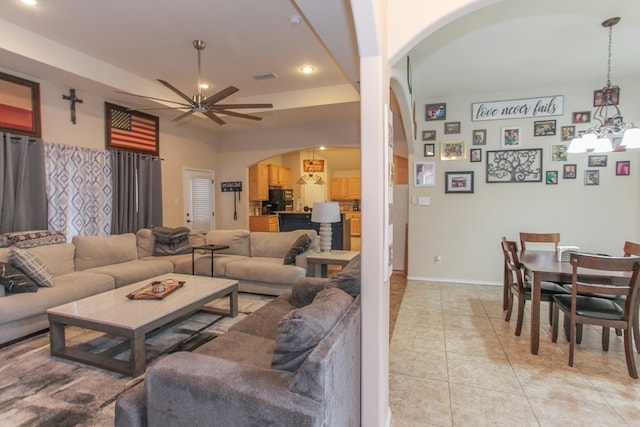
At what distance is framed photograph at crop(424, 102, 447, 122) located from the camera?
486 cm

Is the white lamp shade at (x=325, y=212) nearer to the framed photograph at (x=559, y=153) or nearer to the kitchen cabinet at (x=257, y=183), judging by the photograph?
the framed photograph at (x=559, y=153)

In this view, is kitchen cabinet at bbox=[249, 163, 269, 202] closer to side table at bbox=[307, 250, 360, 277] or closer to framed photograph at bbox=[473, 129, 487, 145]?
side table at bbox=[307, 250, 360, 277]

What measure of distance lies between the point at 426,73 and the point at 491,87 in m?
1.19

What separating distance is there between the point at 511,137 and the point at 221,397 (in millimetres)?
4948

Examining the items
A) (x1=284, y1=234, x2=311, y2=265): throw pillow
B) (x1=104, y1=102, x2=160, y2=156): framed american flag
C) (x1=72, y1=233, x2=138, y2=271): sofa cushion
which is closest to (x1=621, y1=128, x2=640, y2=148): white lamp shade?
(x1=284, y1=234, x2=311, y2=265): throw pillow

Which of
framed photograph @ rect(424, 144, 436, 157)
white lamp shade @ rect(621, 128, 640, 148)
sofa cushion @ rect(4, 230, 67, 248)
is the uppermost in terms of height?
framed photograph @ rect(424, 144, 436, 157)

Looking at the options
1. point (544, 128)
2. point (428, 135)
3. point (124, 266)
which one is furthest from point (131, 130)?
point (544, 128)

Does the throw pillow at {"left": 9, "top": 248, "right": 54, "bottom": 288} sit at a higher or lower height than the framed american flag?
lower

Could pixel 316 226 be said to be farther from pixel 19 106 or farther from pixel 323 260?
pixel 19 106

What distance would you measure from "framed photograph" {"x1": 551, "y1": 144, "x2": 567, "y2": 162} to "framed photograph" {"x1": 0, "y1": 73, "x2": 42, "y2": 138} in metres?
6.89

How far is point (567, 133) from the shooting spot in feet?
14.4

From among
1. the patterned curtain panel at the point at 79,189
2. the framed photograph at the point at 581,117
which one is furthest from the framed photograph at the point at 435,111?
the patterned curtain panel at the point at 79,189

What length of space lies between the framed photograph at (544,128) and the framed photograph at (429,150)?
135 centimetres

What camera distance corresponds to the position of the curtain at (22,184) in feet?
12.3
